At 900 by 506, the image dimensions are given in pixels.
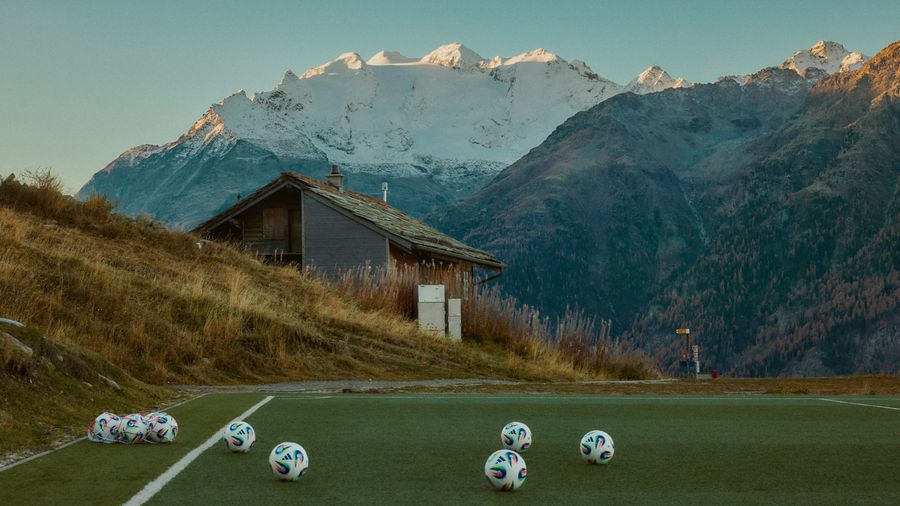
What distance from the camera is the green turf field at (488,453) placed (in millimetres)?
7164

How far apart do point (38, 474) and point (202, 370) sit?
39.0 feet

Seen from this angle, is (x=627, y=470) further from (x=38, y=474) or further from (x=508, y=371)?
(x=508, y=371)

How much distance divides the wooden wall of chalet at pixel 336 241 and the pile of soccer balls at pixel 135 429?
27628 millimetres

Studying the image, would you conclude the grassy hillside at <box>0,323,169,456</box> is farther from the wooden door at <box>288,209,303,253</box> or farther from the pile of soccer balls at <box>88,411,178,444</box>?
the wooden door at <box>288,209,303,253</box>

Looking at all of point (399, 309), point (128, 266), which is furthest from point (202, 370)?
point (399, 309)

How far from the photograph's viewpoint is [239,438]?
8.84 metres

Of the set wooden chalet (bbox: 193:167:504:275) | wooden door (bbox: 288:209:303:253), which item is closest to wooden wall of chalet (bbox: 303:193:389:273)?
wooden chalet (bbox: 193:167:504:275)

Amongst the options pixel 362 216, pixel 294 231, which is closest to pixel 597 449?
pixel 362 216

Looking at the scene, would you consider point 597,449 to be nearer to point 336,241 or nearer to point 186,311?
point 186,311

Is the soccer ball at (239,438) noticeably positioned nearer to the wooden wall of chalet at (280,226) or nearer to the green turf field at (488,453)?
the green turf field at (488,453)

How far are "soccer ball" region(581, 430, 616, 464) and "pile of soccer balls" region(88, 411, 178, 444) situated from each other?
353cm

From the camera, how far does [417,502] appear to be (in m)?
6.90

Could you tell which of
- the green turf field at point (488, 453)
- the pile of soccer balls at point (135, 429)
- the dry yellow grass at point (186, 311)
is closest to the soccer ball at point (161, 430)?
the pile of soccer balls at point (135, 429)

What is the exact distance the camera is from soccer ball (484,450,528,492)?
23.4 ft
